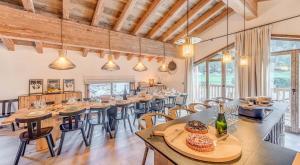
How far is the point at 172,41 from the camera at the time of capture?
6.08 m

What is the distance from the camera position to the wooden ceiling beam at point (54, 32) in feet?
9.39

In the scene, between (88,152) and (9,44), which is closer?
(88,152)

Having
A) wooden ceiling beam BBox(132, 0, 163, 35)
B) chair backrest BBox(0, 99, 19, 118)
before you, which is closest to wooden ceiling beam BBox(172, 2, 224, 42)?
wooden ceiling beam BBox(132, 0, 163, 35)

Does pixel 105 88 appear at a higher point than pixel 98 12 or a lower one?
lower

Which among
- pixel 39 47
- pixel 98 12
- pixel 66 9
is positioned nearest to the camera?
pixel 66 9

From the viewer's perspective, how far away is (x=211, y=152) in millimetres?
1096

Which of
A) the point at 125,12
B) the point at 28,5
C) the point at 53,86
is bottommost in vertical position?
the point at 53,86

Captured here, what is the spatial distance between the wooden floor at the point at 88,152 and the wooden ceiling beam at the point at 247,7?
3727 mm

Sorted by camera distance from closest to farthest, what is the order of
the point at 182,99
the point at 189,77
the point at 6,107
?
the point at 6,107
the point at 182,99
the point at 189,77

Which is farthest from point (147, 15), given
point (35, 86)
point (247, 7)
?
point (35, 86)

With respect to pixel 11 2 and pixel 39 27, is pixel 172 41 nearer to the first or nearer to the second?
pixel 39 27

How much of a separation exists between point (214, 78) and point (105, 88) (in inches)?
178

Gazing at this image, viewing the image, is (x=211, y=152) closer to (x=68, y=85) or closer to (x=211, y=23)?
(x=211, y=23)

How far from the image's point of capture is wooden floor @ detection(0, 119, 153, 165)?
2.59 m
